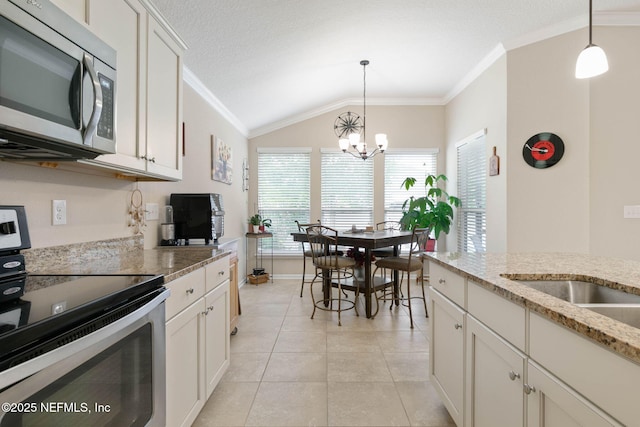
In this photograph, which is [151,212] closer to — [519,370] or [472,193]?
[519,370]

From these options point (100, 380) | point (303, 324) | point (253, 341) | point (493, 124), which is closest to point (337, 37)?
point (493, 124)

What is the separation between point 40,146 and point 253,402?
68.8 inches

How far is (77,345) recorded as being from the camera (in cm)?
82

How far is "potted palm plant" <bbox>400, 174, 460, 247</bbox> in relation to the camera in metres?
4.67

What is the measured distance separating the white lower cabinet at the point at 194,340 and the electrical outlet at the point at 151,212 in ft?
2.31

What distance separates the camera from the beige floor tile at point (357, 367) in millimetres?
2242

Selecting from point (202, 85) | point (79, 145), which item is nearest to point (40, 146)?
point (79, 145)

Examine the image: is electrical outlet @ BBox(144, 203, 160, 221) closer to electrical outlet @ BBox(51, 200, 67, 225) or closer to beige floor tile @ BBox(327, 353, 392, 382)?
electrical outlet @ BBox(51, 200, 67, 225)

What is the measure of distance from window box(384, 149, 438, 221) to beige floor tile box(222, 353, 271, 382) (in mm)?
3381

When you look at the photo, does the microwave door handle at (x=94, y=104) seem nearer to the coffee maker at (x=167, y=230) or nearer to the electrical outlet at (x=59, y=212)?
the electrical outlet at (x=59, y=212)

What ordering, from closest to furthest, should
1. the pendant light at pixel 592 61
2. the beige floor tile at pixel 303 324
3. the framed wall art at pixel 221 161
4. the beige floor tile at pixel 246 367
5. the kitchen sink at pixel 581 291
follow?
the kitchen sink at pixel 581 291, the pendant light at pixel 592 61, the beige floor tile at pixel 246 367, the beige floor tile at pixel 303 324, the framed wall art at pixel 221 161

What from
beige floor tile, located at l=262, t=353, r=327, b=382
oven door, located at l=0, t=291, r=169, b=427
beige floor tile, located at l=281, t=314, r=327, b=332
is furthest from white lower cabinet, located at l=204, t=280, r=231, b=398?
beige floor tile, located at l=281, t=314, r=327, b=332

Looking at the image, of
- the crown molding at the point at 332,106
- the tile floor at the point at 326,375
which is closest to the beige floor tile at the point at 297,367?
the tile floor at the point at 326,375

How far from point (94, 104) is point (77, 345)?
0.83m
